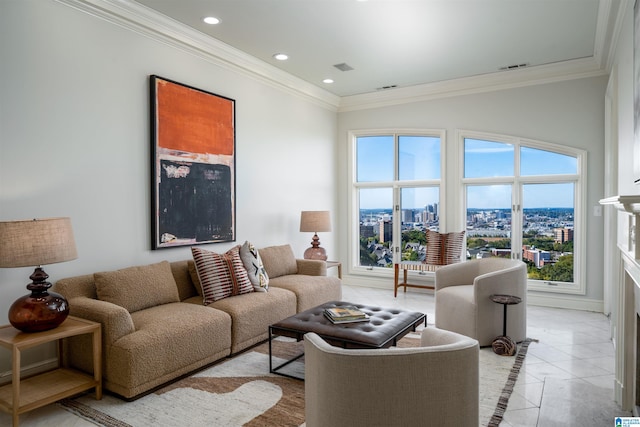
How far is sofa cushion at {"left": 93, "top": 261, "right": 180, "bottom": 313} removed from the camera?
314 cm

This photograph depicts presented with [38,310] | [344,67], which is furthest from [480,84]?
[38,310]

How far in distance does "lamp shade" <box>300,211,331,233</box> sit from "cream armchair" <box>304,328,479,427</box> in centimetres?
380

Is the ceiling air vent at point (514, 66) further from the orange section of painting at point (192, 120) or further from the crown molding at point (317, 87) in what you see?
the orange section of painting at point (192, 120)

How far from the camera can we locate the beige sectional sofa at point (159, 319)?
2.74m

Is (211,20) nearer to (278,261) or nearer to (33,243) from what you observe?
(33,243)

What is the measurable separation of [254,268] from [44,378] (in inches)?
73.8

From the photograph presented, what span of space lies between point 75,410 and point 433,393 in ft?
7.35

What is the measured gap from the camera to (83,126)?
3.31 meters

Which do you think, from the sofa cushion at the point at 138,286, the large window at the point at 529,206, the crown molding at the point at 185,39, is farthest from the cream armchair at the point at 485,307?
the crown molding at the point at 185,39

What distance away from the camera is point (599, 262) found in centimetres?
494

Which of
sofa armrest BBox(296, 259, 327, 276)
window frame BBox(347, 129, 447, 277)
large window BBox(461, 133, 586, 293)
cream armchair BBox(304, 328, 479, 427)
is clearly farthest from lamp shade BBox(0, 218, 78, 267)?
large window BBox(461, 133, 586, 293)

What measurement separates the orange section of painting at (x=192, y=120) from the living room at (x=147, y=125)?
0.14 metres

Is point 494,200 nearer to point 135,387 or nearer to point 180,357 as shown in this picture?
point 180,357

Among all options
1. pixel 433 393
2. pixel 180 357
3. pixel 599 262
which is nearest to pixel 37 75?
pixel 180 357
